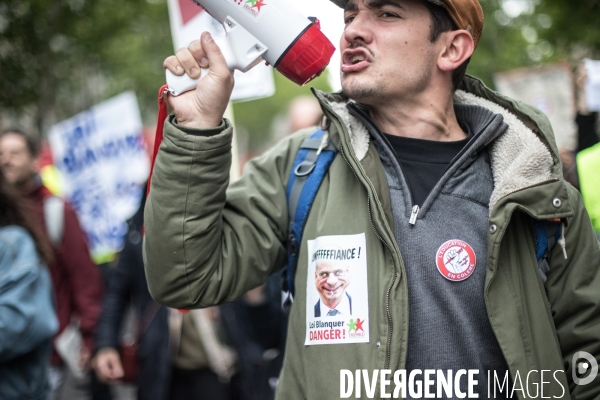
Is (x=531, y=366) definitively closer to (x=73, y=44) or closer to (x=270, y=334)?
(x=270, y=334)

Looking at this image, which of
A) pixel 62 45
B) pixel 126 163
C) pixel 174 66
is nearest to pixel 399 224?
pixel 174 66

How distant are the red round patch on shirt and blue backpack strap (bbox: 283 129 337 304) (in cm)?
47

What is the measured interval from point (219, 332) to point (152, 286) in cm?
208

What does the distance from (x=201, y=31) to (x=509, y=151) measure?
281 centimetres

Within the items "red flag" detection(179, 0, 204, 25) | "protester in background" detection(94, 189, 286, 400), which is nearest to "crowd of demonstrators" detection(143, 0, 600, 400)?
"protester in background" detection(94, 189, 286, 400)

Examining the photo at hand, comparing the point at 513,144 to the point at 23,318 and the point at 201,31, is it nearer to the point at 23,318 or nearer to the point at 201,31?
the point at 23,318

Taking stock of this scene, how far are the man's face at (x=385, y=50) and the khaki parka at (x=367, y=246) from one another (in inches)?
5.6

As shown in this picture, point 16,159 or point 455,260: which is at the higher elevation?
point 16,159

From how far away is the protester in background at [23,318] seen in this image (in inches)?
115

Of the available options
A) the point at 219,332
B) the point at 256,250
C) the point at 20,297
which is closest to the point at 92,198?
the point at 219,332

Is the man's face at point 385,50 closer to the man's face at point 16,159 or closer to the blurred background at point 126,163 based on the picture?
the blurred background at point 126,163

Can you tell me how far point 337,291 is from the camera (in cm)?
229

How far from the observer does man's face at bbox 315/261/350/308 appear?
7.50 feet

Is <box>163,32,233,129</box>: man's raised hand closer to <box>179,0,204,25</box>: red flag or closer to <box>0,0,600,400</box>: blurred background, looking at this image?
<box>0,0,600,400</box>: blurred background
